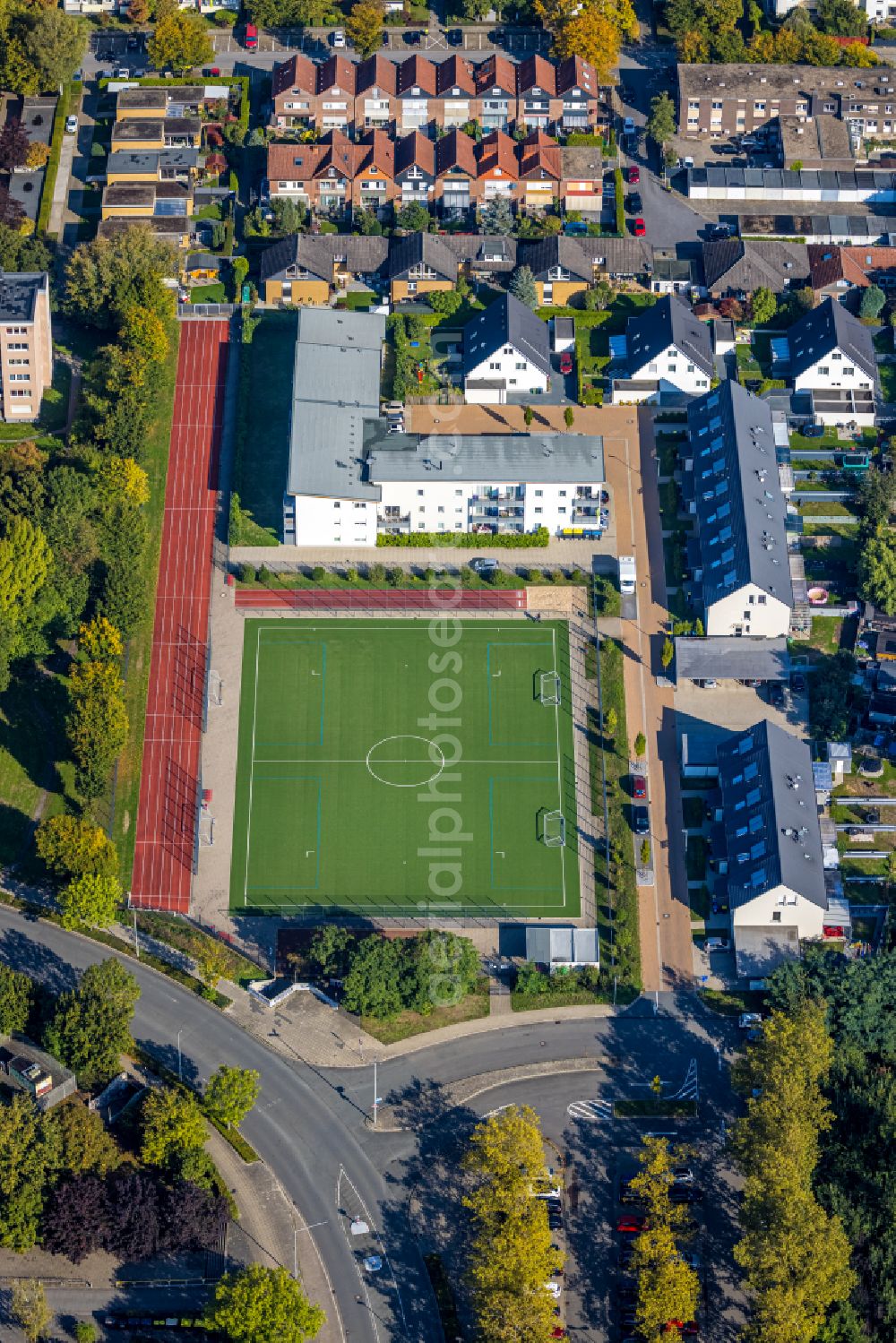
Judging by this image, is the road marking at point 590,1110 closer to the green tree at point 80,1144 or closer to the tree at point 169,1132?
the tree at point 169,1132

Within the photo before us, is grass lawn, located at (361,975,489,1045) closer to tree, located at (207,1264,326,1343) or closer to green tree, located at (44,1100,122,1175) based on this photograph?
green tree, located at (44,1100,122,1175)

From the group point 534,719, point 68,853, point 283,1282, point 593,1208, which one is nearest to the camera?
point 283,1282

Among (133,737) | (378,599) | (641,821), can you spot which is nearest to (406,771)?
(378,599)

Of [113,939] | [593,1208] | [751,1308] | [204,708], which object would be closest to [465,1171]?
[593,1208]

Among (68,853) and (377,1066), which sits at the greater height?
(68,853)

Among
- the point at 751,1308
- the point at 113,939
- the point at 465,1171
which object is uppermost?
the point at 113,939

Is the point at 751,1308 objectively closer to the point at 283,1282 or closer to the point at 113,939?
the point at 283,1282
